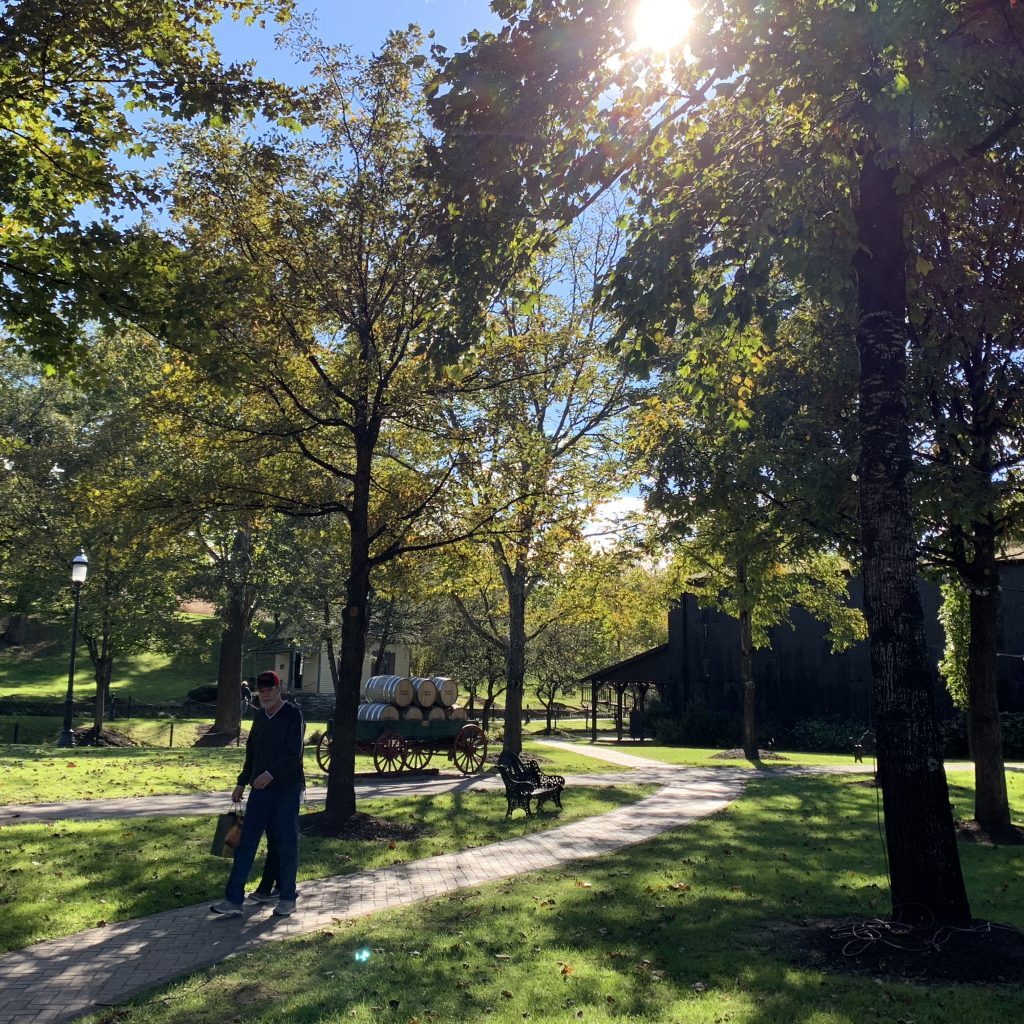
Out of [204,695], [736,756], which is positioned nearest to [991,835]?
[736,756]

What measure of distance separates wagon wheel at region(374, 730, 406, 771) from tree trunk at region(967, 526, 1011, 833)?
1097cm

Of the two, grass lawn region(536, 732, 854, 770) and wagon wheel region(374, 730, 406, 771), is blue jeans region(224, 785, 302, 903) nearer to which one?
wagon wheel region(374, 730, 406, 771)

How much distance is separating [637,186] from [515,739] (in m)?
15.4

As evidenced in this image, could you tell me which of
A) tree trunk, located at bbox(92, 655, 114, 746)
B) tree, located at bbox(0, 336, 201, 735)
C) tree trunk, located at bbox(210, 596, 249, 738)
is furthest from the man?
tree trunk, located at bbox(92, 655, 114, 746)

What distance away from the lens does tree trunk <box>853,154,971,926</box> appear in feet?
19.5

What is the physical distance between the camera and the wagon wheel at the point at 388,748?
18.2 meters

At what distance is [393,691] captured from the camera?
18.7 meters

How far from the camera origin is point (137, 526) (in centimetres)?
1147

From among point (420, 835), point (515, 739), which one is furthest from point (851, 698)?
point (420, 835)

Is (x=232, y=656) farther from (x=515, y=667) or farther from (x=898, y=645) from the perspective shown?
(x=898, y=645)

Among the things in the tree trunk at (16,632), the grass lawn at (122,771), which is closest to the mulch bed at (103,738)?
the grass lawn at (122,771)

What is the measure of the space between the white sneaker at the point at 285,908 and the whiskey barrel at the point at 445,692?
1258 centimetres

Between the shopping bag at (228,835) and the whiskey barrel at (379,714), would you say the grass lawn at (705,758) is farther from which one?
the shopping bag at (228,835)

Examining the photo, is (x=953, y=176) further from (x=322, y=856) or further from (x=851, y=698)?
(x=851, y=698)
